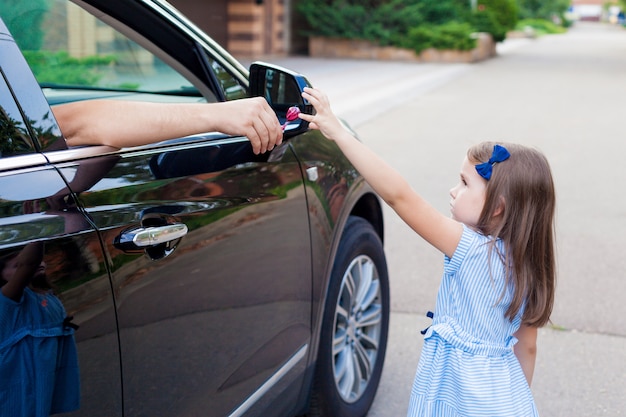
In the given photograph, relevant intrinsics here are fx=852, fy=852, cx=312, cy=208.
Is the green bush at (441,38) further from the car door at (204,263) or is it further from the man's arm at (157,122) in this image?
the man's arm at (157,122)

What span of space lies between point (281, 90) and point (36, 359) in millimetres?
1157

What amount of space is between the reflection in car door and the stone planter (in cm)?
2344

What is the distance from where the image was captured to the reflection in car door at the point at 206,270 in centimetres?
193

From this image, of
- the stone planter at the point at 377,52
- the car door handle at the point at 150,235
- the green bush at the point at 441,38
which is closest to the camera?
the car door handle at the point at 150,235

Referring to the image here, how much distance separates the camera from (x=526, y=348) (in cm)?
258

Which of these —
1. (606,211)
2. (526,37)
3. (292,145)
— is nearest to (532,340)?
(292,145)

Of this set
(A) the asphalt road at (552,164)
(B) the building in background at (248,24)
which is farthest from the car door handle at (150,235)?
(B) the building in background at (248,24)

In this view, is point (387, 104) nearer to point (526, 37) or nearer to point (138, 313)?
point (138, 313)

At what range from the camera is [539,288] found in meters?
2.40

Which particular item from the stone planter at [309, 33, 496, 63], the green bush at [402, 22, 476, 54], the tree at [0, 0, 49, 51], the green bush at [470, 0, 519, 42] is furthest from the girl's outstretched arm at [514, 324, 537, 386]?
the green bush at [470, 0, 519, 42]

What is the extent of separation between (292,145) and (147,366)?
3.31 feet

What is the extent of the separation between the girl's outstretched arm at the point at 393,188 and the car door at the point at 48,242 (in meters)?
0.73

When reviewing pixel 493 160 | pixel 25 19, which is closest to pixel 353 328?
pixel 493 160

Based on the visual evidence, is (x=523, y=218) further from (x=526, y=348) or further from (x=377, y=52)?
(x=377, y=52)
